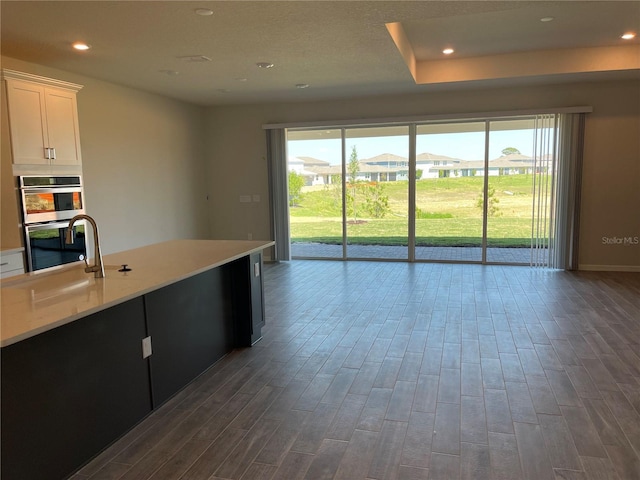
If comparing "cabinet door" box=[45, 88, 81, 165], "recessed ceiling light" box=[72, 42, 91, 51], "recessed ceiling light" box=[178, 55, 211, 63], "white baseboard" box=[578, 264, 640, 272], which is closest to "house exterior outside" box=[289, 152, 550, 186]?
"white baseboard" box=[578, 264, 640, 272]

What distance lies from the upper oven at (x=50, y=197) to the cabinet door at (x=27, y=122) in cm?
19

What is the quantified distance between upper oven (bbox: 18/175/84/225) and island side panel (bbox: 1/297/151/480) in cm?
230

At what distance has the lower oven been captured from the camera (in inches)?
163

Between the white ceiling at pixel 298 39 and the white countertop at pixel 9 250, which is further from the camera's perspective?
the white countertop at pixel 9 250

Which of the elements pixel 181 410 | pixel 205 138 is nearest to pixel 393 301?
pixel 181 410

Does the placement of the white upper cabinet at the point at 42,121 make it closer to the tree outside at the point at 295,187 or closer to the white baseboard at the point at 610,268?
the tree outside at the point at 295,187

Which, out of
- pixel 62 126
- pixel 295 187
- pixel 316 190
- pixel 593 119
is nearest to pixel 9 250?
pixel 62 126

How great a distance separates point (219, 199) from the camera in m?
8.18

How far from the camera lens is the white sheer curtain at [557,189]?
6.45m

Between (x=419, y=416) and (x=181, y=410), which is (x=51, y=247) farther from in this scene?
(x=419, y=416)

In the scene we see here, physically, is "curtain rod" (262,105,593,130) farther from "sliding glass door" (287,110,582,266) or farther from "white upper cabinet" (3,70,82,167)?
"white upper cabinet" (3,70,82,167)

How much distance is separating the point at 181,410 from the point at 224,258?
3.55 ft

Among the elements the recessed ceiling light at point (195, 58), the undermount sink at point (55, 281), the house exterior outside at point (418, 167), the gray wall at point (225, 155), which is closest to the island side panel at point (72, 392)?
the undermount sink at point (55, 281)

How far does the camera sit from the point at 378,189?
7.65 meters
